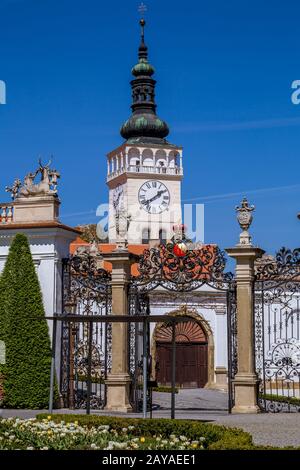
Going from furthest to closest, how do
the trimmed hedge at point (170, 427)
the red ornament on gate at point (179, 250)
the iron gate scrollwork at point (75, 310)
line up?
the red ornament on gate at point (179, 250) < the iron gate scrollwork at point (75, 310) < the trimmed hedge at point (170, 427)

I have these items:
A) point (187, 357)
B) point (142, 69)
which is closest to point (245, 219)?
point (187, 357)

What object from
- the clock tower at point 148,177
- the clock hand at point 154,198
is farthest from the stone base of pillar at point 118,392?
the clock hand at point 154,198

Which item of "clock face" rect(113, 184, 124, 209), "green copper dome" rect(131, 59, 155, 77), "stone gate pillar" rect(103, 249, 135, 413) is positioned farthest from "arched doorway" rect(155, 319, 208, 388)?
"clock face" rect(113, 184, 124, 209)

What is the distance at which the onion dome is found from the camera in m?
81.2

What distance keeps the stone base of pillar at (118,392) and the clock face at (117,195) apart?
228ft

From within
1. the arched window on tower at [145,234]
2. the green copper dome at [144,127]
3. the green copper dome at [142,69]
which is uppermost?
the green copper dome at [142,69]

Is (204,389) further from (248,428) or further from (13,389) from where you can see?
(248,428)

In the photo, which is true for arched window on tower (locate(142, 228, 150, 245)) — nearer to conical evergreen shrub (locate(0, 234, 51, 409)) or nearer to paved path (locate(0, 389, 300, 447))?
paved path (locate(0, 389, 300, 447))

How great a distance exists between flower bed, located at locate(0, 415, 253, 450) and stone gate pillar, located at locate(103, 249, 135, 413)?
17.7 feet

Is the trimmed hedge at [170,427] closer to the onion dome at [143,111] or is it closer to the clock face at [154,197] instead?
the onion dome at [143,111]

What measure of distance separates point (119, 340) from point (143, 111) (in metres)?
66.5

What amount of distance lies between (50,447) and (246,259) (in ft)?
33.3

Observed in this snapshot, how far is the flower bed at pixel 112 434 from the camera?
38.7 feet

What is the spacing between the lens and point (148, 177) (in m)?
89.6
